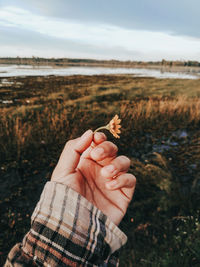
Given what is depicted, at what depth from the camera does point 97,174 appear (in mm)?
1698

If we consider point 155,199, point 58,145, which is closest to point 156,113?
point 58,145

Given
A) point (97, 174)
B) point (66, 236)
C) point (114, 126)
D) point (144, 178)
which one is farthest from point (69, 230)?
point (144, 178)

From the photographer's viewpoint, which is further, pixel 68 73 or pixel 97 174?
pixel 68 73

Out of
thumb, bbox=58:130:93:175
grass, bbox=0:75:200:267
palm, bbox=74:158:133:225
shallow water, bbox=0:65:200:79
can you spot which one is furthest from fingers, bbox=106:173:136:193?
shallow water, bbox=0:65:200:79

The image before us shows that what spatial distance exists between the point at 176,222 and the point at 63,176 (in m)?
2.86

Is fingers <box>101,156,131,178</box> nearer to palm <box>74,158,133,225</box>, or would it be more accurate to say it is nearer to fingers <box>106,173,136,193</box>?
fingers <box>106,173,136,193</box>

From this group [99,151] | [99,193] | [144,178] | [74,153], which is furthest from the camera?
[144,178]

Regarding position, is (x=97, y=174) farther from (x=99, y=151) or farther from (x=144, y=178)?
(x=144, y=178)

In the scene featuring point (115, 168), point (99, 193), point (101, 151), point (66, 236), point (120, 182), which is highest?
point (101, 151)

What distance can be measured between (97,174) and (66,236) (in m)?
0.70

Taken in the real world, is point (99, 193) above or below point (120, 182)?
below

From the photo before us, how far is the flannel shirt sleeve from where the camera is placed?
3.40 feet

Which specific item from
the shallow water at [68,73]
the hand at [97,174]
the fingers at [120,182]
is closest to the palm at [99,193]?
the hand at [97,174]

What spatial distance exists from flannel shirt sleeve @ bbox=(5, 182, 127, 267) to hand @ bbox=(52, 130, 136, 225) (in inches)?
8.7
